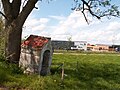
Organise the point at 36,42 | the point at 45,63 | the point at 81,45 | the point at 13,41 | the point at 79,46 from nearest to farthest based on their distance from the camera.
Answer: the point at 36,42, the point at 13,41, the point at 45,63, the point at 79,46, the point at 81,45

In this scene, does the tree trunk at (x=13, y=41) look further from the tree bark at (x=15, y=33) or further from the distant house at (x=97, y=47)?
the distant house at (x=97, y=47)

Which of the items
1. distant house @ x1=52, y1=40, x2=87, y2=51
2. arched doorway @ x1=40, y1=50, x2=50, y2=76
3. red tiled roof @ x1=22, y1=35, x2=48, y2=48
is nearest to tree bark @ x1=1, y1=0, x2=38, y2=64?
red tiled roof @ x1=22, y1=35, x2=48, y2=48

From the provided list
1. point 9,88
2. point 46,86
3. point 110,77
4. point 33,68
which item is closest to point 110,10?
point 110,77

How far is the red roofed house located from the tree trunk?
13.5 inches

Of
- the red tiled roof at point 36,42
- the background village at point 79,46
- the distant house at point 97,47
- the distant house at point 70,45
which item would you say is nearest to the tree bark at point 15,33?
the red tiled roof at point 36,42

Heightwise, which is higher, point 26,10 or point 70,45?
point 26,10

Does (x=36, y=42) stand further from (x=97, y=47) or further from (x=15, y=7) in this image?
(x=97, y=47)

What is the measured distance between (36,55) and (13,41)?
1.96 metres

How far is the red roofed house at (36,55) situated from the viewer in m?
20.3

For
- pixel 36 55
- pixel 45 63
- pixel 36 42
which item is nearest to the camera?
pixel 36 55

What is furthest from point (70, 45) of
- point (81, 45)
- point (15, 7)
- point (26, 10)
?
point (26, 10)

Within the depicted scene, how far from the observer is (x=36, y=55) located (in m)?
Answer: 20.3

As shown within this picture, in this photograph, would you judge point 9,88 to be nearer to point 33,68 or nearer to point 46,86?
point 46,86

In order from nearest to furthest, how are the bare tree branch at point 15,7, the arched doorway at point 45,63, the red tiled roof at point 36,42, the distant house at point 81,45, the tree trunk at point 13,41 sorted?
the red tiled roof at point 36,42 < the arched doorway at point 45,63 < the tree trunk at point 13,41 < the bare tree branch at point 15,7 < the distant house at point 81,45
